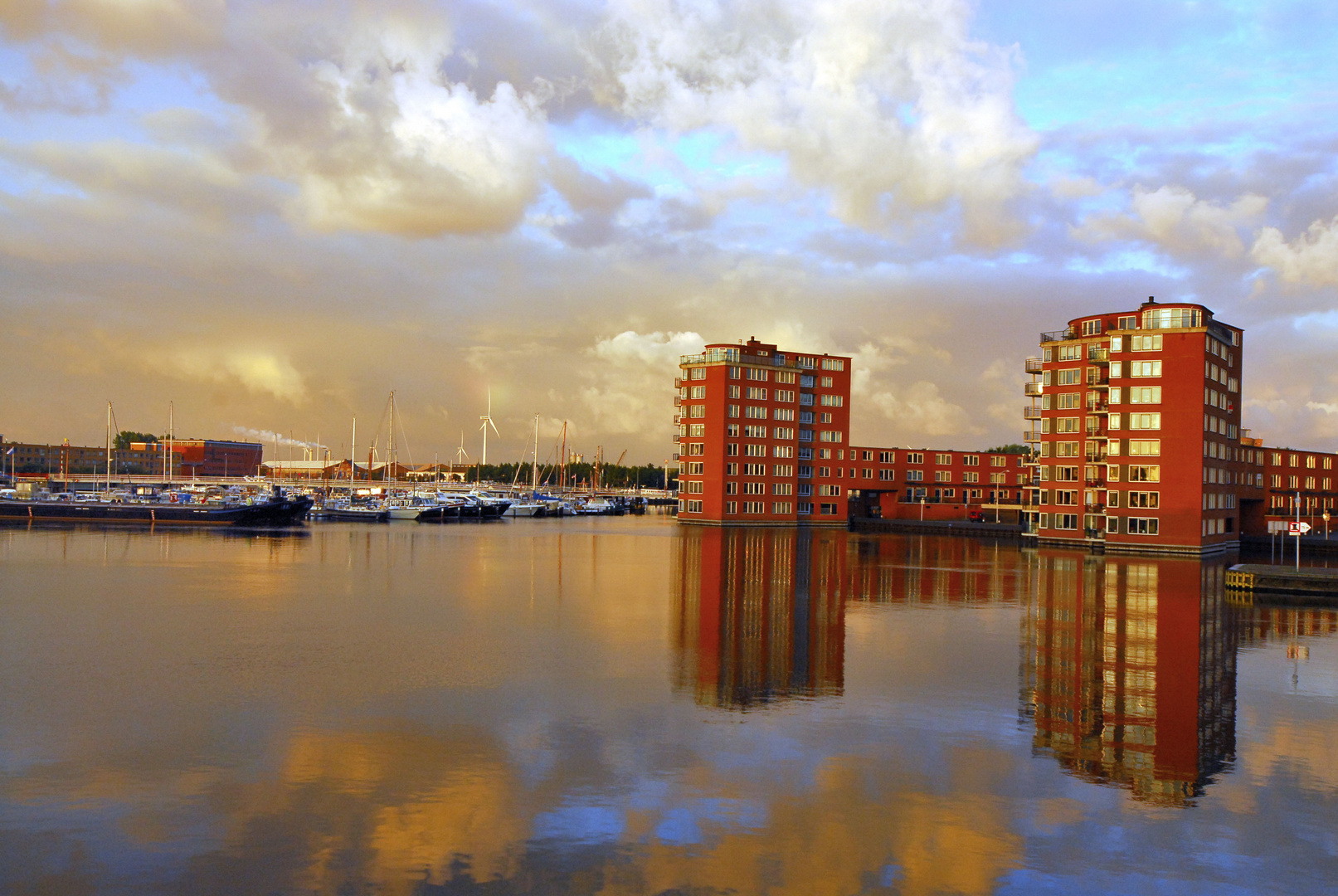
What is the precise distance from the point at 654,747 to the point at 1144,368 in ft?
259

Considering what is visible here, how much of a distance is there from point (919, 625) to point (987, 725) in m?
16.2

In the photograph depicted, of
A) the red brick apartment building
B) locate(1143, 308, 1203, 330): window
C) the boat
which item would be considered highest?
locate(1143, 308, 1203, 330): window

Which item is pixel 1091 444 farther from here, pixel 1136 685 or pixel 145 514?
pixel 145 514

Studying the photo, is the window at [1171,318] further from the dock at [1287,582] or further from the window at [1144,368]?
the dock at [1287,582]

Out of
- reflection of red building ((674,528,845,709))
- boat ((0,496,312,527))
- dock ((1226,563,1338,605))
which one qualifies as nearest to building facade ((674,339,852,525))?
boat ((0,496,312,527))

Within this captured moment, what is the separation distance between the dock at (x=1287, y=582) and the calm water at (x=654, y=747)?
34.5ft

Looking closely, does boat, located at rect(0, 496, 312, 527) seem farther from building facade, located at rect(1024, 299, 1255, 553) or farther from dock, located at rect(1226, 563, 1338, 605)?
dock, located at rect(1226, 563, 1338, 605)

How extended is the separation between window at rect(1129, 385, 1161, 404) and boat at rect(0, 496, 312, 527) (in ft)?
312

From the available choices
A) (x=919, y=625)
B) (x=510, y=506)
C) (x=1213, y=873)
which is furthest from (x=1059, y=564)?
(x=510, y=506)

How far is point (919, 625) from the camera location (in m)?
37.6

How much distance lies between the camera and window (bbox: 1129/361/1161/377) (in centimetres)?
8462

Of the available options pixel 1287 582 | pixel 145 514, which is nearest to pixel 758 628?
pixel 1287 582

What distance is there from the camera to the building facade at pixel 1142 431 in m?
83.0

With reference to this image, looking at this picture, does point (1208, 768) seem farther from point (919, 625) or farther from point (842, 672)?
point (919, 625)
